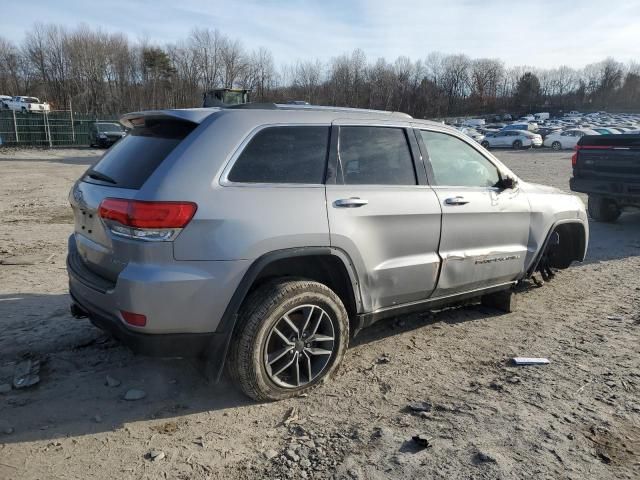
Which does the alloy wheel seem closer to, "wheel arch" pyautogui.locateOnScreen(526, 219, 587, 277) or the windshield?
"wheel arch" pyautogui.locateOnScreen(526, 219, 587, 277)

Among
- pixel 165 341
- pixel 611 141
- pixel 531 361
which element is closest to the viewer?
pixel 165 341

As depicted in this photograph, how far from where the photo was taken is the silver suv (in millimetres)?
2834

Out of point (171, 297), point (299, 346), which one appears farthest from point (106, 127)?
point (171, 297)

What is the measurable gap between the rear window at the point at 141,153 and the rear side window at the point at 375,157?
1.08 metres

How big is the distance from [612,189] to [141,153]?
7.99m

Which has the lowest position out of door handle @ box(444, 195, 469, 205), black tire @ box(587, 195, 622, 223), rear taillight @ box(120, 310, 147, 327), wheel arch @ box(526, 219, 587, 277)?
black tire @ box(587, 195, 622, 223)

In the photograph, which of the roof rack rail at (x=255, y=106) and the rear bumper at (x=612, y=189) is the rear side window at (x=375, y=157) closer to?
the roof rack rail at (x=255, y=106)

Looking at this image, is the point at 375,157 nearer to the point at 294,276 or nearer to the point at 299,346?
the point at 294,276

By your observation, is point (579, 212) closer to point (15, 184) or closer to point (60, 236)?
point (60, 236)

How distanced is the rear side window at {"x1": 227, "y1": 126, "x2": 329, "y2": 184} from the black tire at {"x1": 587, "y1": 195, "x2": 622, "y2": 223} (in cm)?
794

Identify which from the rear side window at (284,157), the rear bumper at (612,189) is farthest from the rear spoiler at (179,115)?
the rear bumper at (612,189)

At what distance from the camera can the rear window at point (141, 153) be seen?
3.04m

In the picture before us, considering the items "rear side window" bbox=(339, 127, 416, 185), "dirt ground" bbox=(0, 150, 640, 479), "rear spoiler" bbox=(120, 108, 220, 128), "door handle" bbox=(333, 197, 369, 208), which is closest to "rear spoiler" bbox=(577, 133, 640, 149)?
"dirt ground" bbox=(0, 150, 640, 479)

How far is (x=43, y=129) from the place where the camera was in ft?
107
